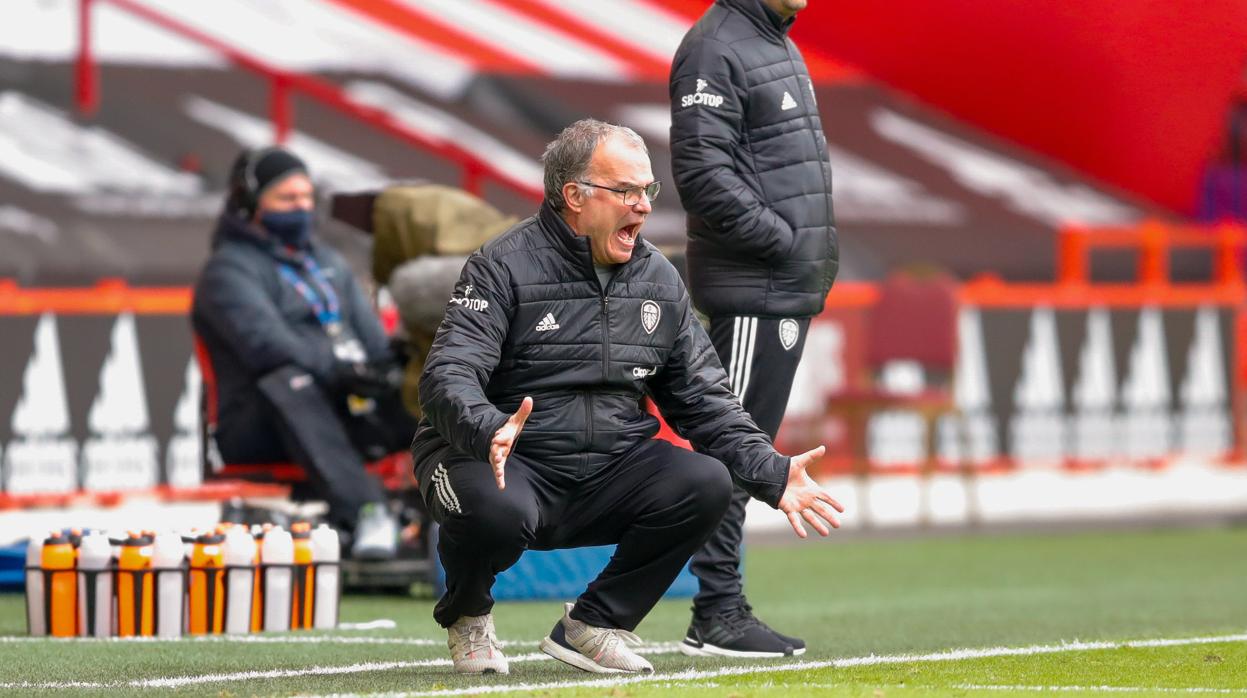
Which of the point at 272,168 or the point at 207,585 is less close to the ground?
the point at 272,168

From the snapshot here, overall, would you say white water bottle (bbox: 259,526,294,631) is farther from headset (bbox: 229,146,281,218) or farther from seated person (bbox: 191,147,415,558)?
headset (bbox: 229,146,281,218)

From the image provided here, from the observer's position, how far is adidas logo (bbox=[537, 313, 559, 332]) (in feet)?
17.8

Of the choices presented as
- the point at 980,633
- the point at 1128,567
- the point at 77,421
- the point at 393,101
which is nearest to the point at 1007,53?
the point at 393,101

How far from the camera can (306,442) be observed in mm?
8422

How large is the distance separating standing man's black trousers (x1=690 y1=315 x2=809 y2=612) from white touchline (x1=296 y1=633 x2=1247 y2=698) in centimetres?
48

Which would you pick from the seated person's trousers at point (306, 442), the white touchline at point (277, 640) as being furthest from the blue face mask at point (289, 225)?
the white touchline at point (277, 640)

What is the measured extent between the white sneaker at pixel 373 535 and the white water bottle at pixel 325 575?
1.33 m

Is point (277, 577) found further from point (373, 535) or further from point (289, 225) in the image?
point (289, 225)

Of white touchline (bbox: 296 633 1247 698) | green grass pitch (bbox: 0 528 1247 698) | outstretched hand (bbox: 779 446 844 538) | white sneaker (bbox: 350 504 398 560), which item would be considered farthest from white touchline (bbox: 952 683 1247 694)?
white sneaker (bbox: 350 504 398 560)

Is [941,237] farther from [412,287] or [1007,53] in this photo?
[412,287]

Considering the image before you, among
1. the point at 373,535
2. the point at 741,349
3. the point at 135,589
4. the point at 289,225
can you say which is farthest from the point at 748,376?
the point at 289,225

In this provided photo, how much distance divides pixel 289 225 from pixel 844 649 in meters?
3.21

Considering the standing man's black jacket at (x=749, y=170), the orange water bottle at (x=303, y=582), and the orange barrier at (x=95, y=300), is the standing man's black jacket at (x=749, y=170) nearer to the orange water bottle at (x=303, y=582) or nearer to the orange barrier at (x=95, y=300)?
the orange water bottle at (x=303, y=582)

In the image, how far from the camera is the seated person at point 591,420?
17.6 ft
